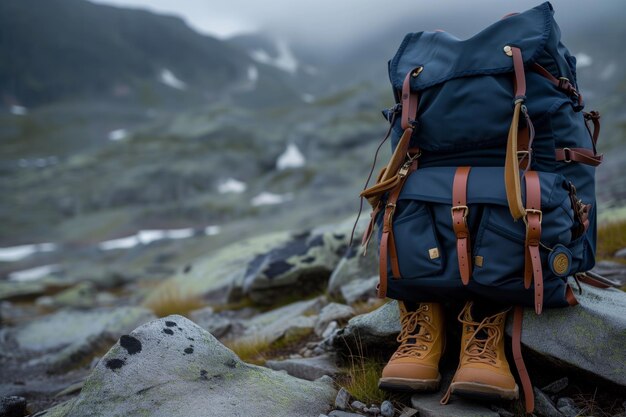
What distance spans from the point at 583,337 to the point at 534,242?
872 mm

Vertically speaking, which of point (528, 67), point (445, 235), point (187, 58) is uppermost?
point (187, 58)

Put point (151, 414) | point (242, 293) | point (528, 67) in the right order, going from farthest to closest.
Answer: point (242, 293)
point (528, 67)
point (151, 414)

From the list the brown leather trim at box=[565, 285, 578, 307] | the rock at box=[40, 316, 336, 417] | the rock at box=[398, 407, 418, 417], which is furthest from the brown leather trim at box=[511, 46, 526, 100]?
the rock at box=[40, 316, 336, 417]

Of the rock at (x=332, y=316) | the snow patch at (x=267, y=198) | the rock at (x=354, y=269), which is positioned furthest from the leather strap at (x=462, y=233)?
the snow patch at (x=267, y=198)

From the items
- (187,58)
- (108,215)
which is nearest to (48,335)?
(108,215)

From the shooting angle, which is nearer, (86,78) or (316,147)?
(316,147)

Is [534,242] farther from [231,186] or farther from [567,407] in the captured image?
[231,186]

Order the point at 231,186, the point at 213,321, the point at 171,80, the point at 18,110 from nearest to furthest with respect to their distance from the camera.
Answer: the point at 213,321 < the point at 231,186 < the point at 18,110 < the point at 171,80

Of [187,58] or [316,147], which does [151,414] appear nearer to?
[316,147]

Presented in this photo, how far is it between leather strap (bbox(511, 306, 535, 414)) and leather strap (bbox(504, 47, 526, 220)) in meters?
0.84

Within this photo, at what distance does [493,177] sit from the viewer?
3924 millimetres

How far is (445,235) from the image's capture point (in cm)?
400

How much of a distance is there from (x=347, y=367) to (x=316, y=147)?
6611 cm

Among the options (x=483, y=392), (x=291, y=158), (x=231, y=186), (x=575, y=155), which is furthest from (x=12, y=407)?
(x=291, y=158)
